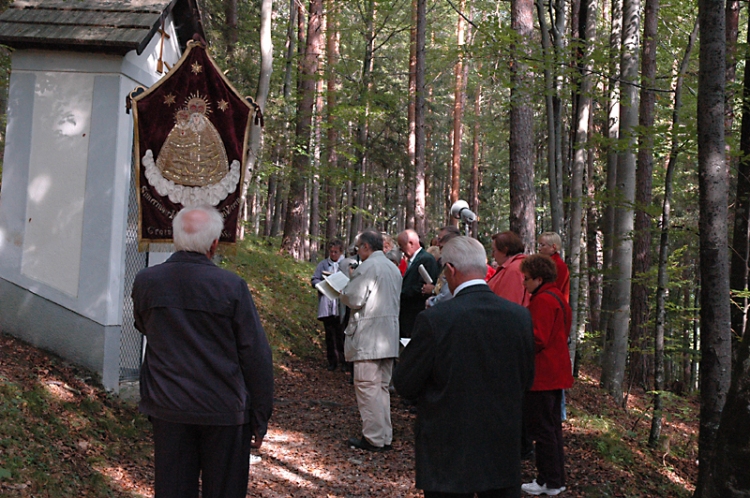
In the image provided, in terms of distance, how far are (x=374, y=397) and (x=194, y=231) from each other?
3.89m

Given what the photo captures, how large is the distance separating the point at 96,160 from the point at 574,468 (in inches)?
232

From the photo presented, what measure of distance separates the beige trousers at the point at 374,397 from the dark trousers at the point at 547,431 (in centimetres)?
178

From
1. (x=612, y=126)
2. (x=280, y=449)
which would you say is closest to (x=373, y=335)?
(x=280, y=449)

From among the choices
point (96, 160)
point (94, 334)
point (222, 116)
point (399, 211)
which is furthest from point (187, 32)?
point (399, 211)

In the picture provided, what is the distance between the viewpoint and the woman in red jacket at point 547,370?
5.36m

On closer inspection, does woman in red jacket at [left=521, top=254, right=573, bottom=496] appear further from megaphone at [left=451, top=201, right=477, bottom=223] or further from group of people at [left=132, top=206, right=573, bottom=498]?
megaphone at [left=451, top=201, right=477, bottom=223]

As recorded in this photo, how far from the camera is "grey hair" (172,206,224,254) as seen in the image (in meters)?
3.52

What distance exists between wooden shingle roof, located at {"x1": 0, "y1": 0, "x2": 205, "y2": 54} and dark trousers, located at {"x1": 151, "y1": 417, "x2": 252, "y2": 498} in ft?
15.8

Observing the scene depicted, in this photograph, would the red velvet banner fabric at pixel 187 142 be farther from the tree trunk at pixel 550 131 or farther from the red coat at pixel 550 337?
the tree trunk at pixel 550 131

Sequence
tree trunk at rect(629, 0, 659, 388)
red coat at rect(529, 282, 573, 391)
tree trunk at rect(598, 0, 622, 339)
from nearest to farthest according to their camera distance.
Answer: red coat at rect(529, 282, 573, 391) < tree trunk at rect(598, 0, 622, 339) < tree trunk at rect(629, 0, 659, 388)

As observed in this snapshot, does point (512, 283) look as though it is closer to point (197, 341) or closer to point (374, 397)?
point (374, 397)

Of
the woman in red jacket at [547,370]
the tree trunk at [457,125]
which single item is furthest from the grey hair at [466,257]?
the tree trunk at [457,125]

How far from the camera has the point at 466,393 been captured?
3334 millimetres

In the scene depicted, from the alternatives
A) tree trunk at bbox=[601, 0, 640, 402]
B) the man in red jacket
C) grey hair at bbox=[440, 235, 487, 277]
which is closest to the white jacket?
the man in red jacket
